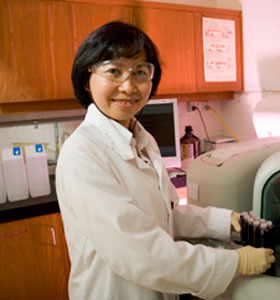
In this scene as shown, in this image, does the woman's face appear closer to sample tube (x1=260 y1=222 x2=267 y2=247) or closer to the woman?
the woman

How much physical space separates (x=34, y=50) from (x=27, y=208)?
89 cm

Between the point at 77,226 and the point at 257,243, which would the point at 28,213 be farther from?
the point at 257,243

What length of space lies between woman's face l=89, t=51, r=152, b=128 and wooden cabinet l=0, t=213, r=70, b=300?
1018 millimetres

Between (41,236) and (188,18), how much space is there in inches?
66.2

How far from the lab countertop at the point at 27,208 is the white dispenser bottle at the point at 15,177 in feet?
0.13

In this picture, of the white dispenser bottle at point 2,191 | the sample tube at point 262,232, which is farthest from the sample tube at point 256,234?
the white dispenser bottle at point 2,191

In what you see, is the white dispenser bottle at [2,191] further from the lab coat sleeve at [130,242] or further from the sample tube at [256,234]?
the sample tube at [256,234]

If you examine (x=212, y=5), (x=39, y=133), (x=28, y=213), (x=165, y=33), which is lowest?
(x=28, y=213)

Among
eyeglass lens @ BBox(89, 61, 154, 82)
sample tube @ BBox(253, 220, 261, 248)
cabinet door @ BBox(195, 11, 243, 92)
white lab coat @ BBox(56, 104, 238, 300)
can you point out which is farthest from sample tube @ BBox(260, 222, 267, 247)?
cabinet door @ BBox(195, 11, 243, 92)

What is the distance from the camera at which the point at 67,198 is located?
29.3 inches

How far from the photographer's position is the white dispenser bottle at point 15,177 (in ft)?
5.33

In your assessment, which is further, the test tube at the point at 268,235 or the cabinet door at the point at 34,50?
the cabinet door at the point at 34,50

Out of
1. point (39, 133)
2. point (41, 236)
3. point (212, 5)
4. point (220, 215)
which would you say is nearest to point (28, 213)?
point (41, 236)

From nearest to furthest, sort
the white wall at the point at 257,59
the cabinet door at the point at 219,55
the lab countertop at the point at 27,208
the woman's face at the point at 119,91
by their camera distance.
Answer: the woman's face at the point at 119,91, the lab countertop at the point at 27,208, the white wall at the point at 257,59, the cabinet door at the point at 219,55
